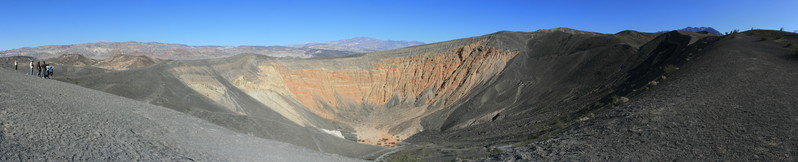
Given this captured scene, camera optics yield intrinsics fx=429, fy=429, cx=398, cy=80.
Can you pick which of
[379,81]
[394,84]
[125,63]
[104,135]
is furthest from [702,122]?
[125,63]

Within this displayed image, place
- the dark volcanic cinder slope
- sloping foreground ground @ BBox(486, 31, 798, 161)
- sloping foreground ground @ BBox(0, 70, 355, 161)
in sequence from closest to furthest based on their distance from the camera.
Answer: sloping foreground ground @ BBox(0, 70, 355, 161) < sloping foreground ground @ BBox(486, 31, 798, 161) < the dark volcanic cinder slope

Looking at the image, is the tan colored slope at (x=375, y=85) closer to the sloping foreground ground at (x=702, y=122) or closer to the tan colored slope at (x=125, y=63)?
the sloping foreground ground at (x=702, y=122)

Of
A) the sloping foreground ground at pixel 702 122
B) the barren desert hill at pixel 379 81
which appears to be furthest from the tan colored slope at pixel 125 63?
the sloping foreground ground at pixel 702 122

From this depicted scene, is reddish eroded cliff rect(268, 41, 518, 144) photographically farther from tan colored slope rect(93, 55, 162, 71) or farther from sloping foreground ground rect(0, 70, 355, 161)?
tan colored slope rect(93, 55, 162, 71)

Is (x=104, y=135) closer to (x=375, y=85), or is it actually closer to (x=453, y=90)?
(x=453, y=90)

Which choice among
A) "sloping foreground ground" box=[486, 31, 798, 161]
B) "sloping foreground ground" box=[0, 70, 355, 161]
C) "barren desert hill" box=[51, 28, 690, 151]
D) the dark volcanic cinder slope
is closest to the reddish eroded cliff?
"barren desert hill" box=[51, 28, 690, 151]

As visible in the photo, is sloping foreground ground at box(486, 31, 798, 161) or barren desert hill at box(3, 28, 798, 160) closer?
sloping foreground ground at box(486, 31, 798, 161)

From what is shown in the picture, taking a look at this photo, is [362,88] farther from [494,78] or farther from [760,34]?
[760,34]
